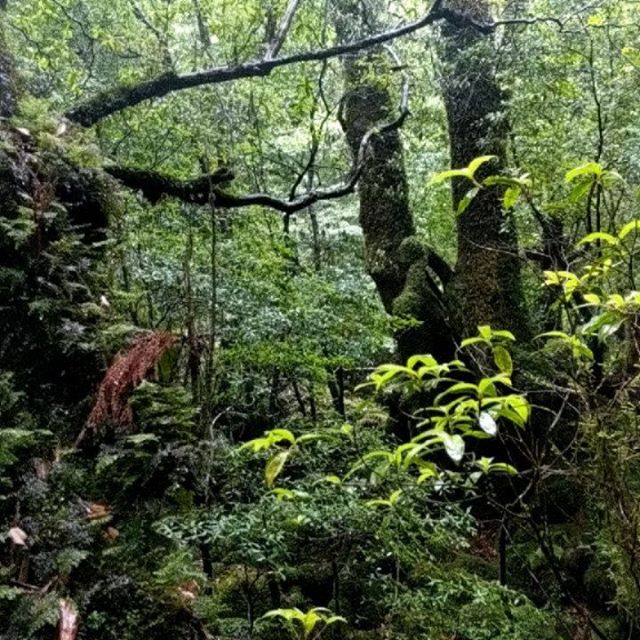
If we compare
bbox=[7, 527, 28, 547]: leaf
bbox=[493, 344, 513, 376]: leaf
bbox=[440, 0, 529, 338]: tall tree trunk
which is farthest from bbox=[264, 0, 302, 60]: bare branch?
bbox=[7, 527, 28, 547]: leaf

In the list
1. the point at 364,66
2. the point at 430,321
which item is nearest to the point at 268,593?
the point at 430,321

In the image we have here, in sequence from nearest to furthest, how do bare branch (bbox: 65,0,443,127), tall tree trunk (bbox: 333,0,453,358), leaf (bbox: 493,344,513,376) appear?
leaf (bbox: 493,344,513,376) → bare branch (bbox: 65,0,443,127) → tall tree trunk (bbox: 333,0,453,358)

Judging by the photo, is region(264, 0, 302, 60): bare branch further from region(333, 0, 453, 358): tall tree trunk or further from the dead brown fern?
the dead brown fern

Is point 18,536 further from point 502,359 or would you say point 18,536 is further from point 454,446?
point 502,359

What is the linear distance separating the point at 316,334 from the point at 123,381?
7.94 feet

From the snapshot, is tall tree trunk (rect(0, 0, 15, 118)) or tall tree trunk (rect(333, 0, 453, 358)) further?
tall tree trunk (rect(333, 0, 453, 358))

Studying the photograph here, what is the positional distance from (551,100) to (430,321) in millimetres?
2596

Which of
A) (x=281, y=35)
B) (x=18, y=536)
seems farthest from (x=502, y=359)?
(x=281, y=35)

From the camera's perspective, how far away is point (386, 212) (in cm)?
763

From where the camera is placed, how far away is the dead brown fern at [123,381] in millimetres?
2869

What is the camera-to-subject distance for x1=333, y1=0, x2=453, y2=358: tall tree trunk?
6820mm

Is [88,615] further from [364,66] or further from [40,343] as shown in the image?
[364,66]

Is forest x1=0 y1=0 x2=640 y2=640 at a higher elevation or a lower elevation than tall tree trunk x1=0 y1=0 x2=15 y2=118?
lower

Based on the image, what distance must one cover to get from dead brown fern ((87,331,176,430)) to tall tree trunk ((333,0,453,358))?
3.90m
